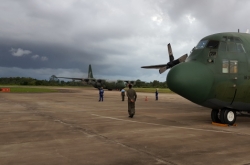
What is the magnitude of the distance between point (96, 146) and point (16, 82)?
144 m

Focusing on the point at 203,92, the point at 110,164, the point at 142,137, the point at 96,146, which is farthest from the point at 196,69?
the point at 110,164

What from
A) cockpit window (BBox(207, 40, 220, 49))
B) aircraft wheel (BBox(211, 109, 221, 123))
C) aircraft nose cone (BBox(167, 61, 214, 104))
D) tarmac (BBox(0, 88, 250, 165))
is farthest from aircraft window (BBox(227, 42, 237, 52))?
tarmac (BBox(0, 88, 250, 165))

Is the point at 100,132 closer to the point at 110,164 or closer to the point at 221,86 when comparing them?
the point at 110,164

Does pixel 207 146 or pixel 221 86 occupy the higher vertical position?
pixel 221 86

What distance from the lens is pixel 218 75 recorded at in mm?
9414

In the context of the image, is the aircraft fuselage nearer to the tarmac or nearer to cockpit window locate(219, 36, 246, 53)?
cockpit window locate(219, 36, 246, 53)

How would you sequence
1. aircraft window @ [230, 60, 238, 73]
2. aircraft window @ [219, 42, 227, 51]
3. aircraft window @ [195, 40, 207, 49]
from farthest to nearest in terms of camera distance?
aircraft window @ [195, 40, 207, 49], aircraft window @ [219, 42, 227, 51], aircraft window @ [230, 60, 238, 73]

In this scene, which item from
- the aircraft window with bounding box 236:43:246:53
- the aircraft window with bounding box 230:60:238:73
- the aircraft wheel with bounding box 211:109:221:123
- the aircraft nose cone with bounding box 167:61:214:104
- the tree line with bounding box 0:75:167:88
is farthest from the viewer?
the tree line with bounding box 0:75:167:88

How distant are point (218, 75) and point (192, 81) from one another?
1222 millimetres

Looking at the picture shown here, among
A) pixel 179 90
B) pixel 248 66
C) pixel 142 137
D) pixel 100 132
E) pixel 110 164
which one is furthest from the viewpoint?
pixel 248 66

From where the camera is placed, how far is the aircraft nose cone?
902 centimetres

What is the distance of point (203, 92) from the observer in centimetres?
926

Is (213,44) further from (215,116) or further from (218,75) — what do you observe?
(215,116)

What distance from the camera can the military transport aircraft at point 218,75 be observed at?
9133 millimetres
